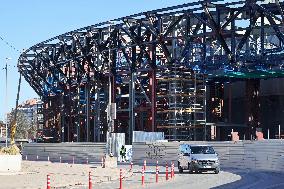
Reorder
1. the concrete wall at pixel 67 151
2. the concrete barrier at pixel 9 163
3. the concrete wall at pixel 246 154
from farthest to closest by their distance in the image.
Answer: the concrete wall at pixel 67 151
the concrete wall at pixel 246 154
the concrete barrier at pixel 9 163

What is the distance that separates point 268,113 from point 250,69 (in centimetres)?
1394

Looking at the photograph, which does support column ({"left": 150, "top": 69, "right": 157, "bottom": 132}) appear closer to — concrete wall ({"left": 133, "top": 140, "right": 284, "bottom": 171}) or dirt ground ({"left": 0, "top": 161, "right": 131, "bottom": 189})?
concrete wall ({"left": 133, "top": 140, "right": 284, "bottom": 171})

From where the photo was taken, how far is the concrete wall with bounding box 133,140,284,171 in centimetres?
4439

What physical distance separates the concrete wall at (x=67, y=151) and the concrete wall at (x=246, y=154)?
27.6 feet

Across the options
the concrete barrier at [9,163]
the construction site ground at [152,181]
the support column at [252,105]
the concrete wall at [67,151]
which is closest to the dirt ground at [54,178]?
the construction site ground at [152,181]

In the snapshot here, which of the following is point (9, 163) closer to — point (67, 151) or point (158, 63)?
point (67, 151)

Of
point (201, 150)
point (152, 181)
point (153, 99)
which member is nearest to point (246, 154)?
point (201, 150)

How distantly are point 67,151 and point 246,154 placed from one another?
26173 mm

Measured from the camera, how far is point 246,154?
47.5 metres

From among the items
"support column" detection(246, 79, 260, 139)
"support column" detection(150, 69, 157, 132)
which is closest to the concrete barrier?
"support column" detection(150, 69, 157, 132)

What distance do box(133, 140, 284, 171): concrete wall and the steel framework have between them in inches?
252

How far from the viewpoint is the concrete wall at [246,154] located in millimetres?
44394

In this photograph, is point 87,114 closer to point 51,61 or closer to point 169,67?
point 51,61

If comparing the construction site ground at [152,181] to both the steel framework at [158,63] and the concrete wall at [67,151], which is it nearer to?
the steel framework at [158,63]
